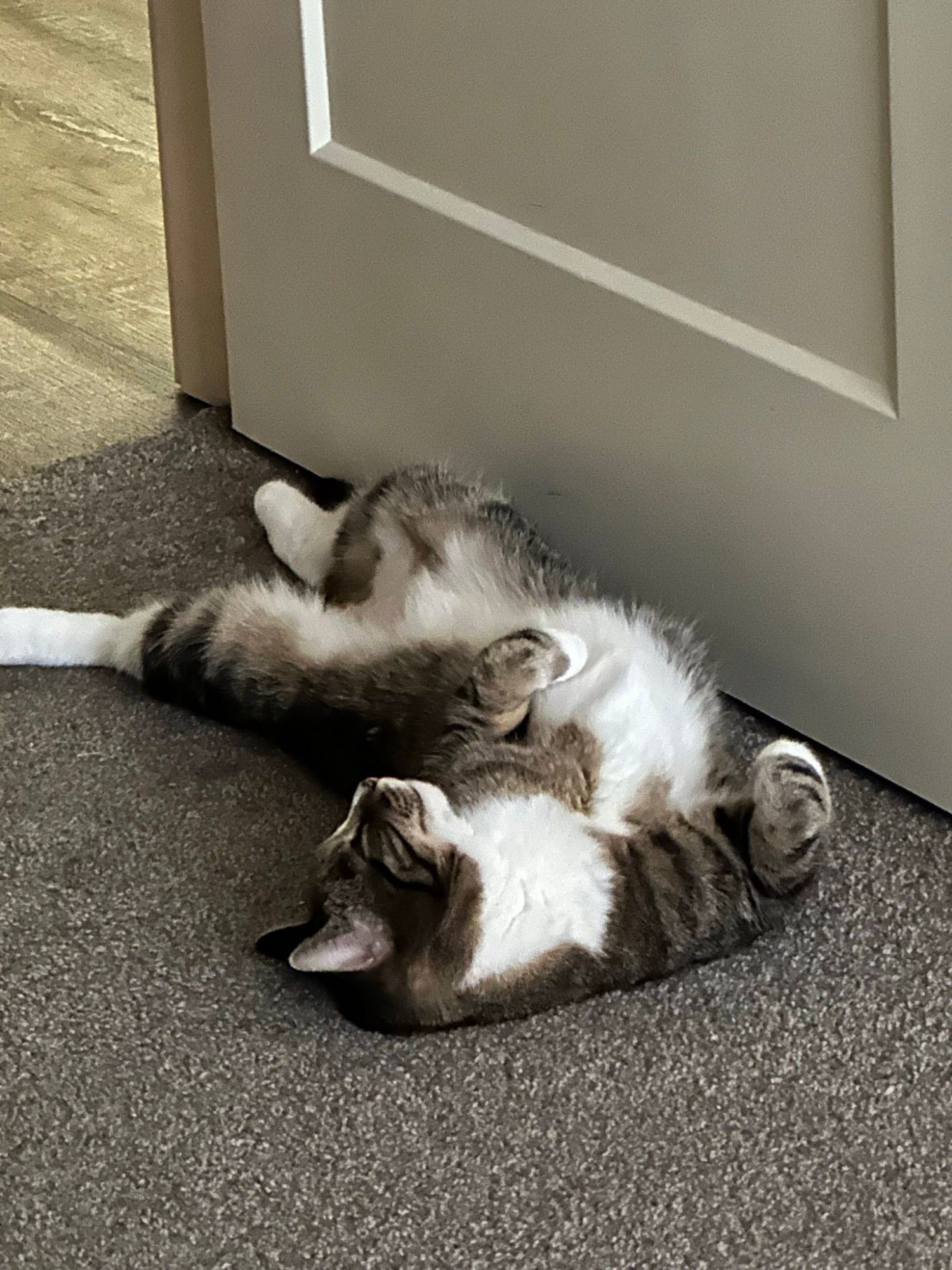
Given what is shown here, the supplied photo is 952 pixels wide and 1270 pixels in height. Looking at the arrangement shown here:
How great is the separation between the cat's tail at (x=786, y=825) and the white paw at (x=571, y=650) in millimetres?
223

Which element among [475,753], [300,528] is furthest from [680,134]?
[300,528]

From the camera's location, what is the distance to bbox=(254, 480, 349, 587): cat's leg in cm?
192

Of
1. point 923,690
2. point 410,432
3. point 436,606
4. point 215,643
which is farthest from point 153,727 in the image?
point 923,690

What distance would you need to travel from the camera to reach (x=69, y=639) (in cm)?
180

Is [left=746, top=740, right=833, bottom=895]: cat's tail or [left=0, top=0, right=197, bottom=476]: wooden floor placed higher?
[left=746, top=740, right=833, bottom=895]: cat's tail

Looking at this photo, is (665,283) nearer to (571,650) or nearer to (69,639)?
(571,650)

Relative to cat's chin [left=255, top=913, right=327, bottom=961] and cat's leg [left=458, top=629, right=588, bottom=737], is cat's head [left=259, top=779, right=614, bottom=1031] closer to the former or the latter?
cat's chin [left=255, top=913, right=327, bottom=961]

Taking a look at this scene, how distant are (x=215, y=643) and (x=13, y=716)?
0.78ft

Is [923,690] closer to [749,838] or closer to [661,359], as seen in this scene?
[749,838]

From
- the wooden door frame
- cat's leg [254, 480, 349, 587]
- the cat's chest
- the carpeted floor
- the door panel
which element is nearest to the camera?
the carpeted floor

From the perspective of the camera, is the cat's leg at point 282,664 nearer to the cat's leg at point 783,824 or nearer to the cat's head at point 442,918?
the cat's head at point 442,918

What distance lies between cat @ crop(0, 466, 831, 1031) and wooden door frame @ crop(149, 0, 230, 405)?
471mm

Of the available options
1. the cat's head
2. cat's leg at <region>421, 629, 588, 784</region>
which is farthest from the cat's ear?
cat's leg at <region>421, 629, 588, 784</region>

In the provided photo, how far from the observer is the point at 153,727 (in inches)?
68.2
